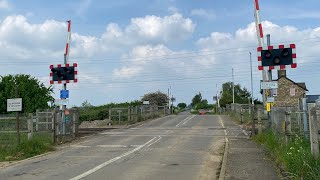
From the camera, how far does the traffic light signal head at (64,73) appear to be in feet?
85.5

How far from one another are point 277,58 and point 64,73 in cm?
1212

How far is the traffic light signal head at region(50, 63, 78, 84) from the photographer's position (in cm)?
2606

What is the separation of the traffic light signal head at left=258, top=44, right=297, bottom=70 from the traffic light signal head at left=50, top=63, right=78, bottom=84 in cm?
1084

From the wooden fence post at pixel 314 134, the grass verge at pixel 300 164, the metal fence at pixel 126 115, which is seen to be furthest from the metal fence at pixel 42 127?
the metal fence at pixel 126 115

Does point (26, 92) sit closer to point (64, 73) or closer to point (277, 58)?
point (64, 73)

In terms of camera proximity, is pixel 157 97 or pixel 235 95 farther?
pixel 235 95

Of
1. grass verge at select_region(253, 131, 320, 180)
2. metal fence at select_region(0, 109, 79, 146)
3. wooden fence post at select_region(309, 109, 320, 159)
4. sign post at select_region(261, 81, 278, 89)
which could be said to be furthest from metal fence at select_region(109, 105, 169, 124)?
wooden fence post at select_region(309, 109, 320, 159)

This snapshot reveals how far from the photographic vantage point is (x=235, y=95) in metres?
133

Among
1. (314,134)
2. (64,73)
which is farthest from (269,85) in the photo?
(64,73)

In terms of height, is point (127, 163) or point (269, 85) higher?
point (269, 85)

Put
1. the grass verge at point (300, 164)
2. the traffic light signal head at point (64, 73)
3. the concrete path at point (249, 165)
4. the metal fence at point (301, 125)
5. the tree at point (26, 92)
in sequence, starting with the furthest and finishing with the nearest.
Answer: the tree at point (26, 92)
the traffic light signal head at point (64, 73)
the concrete path at point (249, 165)
the metal fence at point (301, 125)
the grass verge at point (300, 164)

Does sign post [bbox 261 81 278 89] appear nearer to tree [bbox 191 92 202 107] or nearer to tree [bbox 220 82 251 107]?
tree [bbox 220 82 251 107]

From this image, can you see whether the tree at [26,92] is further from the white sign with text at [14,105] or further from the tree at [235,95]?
the tree at [235,95]

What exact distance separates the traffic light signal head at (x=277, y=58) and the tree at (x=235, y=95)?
88.2 meters
